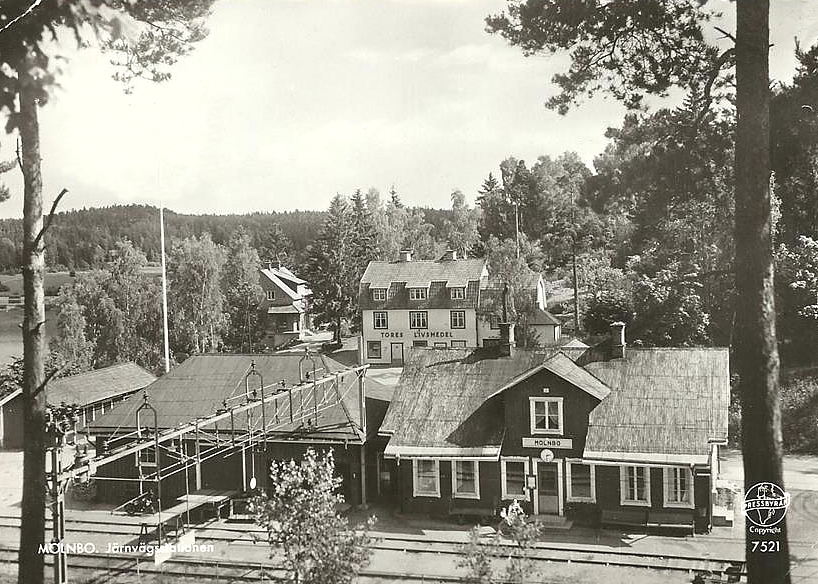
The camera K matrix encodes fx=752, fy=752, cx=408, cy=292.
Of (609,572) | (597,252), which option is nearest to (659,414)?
(609,572)

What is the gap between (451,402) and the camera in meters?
19.1

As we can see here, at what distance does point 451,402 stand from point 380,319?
22910 millimetres

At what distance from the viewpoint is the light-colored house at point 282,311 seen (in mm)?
55781

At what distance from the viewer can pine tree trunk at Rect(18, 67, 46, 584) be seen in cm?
938

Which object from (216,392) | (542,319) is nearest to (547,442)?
(216,392)

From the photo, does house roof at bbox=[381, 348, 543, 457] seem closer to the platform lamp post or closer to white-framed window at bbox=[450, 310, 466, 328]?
the platform lamp post

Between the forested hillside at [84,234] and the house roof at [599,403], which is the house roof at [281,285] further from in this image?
the house roof at [599,403]

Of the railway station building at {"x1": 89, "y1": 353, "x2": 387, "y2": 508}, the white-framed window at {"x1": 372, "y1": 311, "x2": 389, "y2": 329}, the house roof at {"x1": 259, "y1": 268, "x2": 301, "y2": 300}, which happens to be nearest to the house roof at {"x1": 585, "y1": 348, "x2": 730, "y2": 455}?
the railway station building at {"x1": 89, "y1": 353, "x2": 387, "y2": 508}

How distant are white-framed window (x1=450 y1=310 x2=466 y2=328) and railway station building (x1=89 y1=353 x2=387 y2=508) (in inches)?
766

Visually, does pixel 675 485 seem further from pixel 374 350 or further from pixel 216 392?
pixel 374 350

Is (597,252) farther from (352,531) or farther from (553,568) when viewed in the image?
(352,531)

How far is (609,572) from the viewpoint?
44.9 feet

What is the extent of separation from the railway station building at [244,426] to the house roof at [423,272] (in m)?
20.1

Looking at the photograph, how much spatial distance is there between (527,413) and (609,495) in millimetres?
2633
